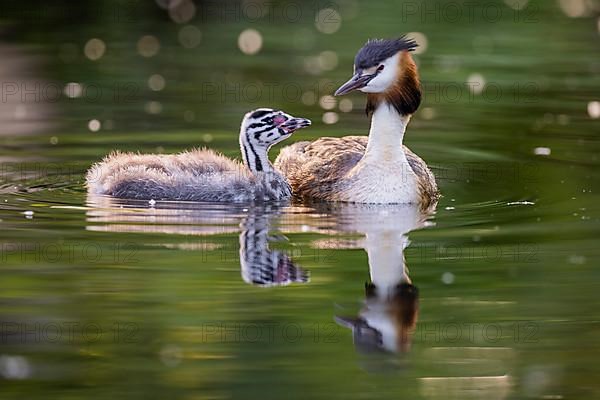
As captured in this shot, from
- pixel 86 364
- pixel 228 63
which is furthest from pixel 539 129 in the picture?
pixel 86 364

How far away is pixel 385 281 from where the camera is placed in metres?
8.47

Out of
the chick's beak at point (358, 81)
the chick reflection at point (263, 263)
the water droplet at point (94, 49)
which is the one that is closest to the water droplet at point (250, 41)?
the water droplet at point (94, 49)

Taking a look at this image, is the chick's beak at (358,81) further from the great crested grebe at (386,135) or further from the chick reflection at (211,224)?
the chick reflection at (211,224)

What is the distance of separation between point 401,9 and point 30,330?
46.0ft

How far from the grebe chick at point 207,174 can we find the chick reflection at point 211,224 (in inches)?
5.2

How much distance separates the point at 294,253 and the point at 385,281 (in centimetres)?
80

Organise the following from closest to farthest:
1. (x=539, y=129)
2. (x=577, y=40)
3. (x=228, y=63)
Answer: (x=539, y=129) → (x=228, y=63) → (x=577, y=40)

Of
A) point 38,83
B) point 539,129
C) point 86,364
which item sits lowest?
point 86,364

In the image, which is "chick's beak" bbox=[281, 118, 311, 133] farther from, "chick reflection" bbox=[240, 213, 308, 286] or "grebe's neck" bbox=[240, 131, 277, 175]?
"chick reflection" bbox=[240, 213, 308, 286]

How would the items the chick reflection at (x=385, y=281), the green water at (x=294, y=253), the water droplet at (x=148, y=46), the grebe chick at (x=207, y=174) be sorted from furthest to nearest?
the water droplet at (x=148, y=46) < the grebe chick at (x=207, y=174) < the chick reflection at (x=385, y=281) < the green water at (x=294, y=253)

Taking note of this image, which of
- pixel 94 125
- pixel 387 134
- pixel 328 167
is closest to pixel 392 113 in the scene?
pixel 387 134

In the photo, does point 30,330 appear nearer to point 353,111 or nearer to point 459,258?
point 459,258

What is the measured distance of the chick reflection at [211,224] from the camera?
8625mm

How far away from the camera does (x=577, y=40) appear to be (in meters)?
19.8
